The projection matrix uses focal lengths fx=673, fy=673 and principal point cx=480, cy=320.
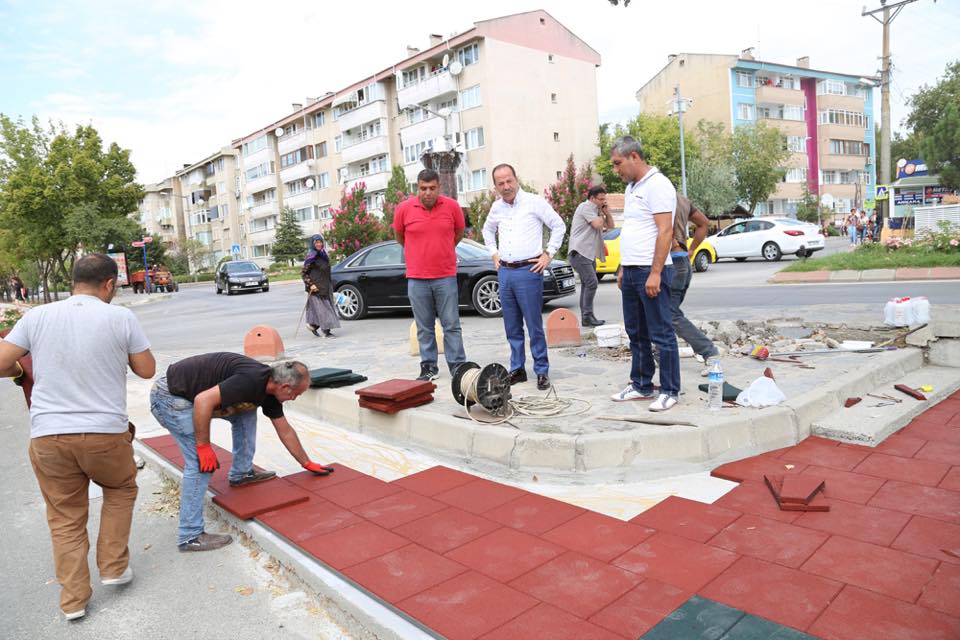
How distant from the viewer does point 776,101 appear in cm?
5791

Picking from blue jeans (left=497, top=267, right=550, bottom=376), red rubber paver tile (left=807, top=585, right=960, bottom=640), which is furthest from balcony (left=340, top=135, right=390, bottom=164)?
red rubber paver tile (left=807, top=585, right=960, bottom=640)

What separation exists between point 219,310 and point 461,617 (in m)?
20.2

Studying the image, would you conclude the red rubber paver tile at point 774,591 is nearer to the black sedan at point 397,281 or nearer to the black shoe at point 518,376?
the black shoe at point 518,376

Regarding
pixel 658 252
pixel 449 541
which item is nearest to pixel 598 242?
pixel 658 252

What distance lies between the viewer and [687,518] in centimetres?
355

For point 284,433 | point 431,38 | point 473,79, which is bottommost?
point 284,433

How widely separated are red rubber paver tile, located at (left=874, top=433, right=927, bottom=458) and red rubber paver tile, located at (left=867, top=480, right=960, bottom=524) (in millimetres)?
547

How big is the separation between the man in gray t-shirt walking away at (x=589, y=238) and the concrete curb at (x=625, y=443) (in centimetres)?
467

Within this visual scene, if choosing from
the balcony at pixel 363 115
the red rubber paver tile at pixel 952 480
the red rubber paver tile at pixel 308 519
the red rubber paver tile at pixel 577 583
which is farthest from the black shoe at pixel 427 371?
the balcony at pixel 363 115

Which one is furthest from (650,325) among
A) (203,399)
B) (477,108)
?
(477,108)

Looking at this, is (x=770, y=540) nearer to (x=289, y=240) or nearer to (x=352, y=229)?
(x=352, y=229)

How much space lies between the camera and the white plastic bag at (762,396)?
4.77 metres

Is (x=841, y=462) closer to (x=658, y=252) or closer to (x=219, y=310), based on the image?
(x=658, y=252)

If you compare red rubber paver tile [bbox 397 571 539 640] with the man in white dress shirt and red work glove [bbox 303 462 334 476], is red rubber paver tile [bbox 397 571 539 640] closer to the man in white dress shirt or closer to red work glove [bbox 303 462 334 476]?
red work glove [bbox 303 462 334 476]
